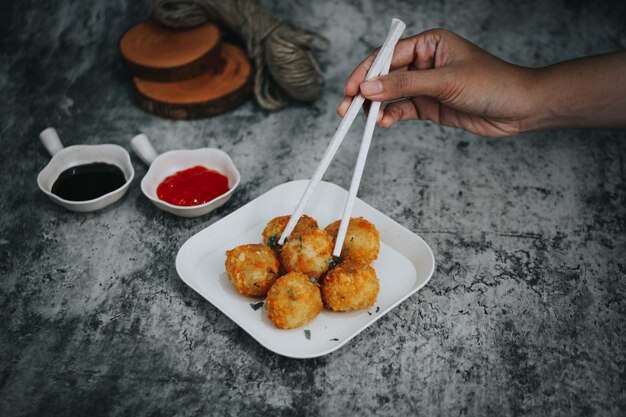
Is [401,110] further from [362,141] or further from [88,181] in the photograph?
[88,181]

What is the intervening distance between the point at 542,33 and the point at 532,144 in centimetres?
111

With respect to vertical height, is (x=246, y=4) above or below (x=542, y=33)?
above

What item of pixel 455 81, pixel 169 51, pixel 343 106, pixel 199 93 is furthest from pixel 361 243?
pixel 169 51

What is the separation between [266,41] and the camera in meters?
2.86

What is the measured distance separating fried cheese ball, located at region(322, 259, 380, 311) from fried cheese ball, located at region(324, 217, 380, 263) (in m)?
0.10

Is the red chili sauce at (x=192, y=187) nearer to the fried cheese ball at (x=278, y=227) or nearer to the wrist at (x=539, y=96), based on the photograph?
the fried cheese ball at (x=278, y=227)

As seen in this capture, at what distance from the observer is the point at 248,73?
2.96 meters

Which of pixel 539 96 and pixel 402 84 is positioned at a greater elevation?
pixel 402 84

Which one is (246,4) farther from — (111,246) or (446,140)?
(111,246)

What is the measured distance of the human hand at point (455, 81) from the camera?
1.94m

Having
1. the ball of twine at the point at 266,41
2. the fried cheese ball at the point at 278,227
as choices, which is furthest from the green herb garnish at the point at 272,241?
the ball of twine at the point at 266,41

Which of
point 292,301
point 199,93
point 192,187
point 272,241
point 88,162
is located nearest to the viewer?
point 292,301

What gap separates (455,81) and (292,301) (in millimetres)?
972

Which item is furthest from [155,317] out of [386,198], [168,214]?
[386,198]
